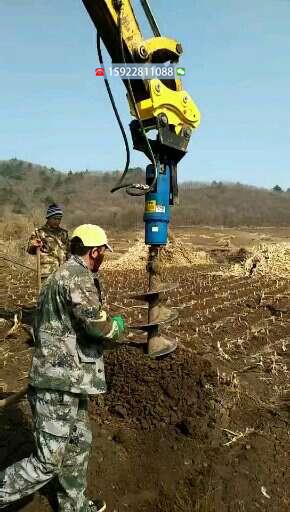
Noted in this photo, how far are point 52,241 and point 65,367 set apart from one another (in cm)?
396

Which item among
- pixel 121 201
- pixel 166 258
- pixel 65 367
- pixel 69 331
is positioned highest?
pixel 121 201

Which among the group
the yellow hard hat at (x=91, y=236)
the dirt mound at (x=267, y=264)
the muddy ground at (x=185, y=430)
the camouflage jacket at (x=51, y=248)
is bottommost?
the muddy ground at (x=185, y=430)

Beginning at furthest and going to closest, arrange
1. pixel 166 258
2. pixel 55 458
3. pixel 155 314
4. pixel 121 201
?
pixel 121 201
pixel 166 258
pixel 155 314
pixel 55 458

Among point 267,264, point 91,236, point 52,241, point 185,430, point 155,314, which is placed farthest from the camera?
point 267,264

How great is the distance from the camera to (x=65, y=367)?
117 inches

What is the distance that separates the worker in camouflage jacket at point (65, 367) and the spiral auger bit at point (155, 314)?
4.72 feet

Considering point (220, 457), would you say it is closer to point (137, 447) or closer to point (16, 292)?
point (137, 447)

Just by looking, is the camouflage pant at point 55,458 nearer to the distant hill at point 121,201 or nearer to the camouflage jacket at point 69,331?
the camouflage jacket at point 69,331

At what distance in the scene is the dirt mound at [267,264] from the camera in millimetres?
13477

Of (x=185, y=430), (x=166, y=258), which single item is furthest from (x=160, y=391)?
(x=166, y=258)

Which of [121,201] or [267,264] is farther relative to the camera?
[121,201]

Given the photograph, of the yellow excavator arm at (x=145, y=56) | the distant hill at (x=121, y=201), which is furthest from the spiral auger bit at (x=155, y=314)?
the distant hill at (x=121, y=201)

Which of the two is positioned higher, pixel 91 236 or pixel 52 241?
pixel 91 236

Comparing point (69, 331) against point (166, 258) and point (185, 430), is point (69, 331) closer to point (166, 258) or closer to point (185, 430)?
point (185, 430)
